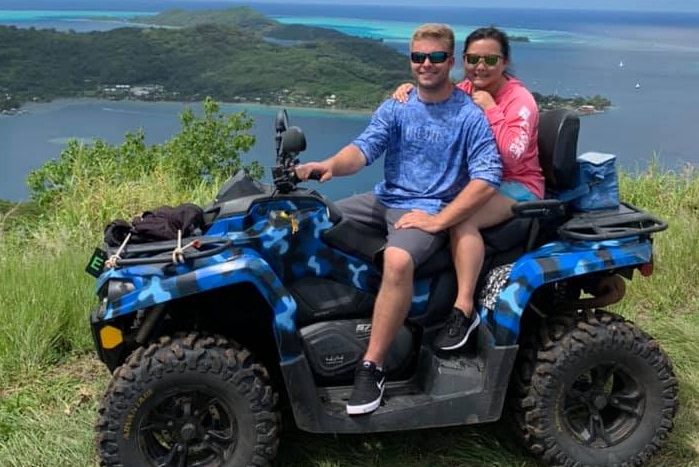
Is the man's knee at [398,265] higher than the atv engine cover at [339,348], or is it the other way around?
the man's knee at [398,265]

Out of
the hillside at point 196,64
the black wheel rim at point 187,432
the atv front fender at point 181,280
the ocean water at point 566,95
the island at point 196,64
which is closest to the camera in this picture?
the atv front fender at point 181,280

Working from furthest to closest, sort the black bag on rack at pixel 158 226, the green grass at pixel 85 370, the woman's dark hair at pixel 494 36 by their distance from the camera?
the woman's dark hair at pixel 494 36
the green grass at pixel 85 370
the black bag on rack at pixel 158 226

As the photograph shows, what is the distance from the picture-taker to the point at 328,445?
11.7 ft

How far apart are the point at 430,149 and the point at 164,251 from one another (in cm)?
116

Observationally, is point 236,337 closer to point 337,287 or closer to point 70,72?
point 337,287

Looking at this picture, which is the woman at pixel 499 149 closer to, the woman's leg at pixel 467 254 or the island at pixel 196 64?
the woman's leg at pixel 467 254

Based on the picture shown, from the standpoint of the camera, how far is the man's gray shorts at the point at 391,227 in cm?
322

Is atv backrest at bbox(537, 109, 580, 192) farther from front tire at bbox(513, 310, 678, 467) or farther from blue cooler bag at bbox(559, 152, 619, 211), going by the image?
front tire at bbox(513, 310, 678, 467)

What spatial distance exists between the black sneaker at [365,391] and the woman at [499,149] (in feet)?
1.04

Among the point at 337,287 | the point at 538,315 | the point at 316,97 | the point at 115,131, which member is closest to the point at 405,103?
the point at 337,287

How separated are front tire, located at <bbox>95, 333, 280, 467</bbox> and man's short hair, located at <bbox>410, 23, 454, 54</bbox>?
145 cm

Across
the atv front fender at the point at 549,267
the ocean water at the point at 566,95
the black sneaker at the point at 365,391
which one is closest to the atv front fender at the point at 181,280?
the black sneaker at the point at 365,391

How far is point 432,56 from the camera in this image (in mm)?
3340

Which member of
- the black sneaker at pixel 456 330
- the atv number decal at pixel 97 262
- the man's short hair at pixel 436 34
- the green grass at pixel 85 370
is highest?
the man's short hair at pixel 436 34
